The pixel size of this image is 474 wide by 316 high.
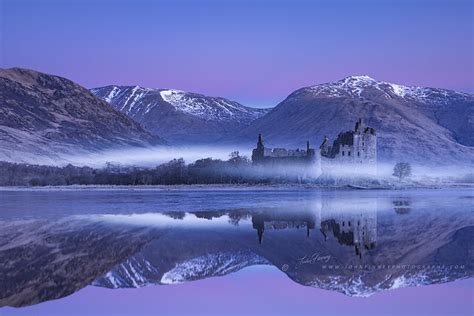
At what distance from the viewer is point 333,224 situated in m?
29.4

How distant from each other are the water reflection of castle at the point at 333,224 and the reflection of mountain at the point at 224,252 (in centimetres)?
5

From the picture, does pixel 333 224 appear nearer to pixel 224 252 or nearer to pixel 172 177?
pixel 224 252

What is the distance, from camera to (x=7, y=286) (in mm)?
15328

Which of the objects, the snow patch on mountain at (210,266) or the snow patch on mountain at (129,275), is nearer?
the snow patch on mountain at (129,275)

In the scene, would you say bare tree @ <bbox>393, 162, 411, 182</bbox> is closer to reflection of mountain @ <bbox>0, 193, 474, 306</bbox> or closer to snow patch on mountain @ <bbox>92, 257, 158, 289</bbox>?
reflection of mountain @ <bbox>0, 193, 474, 306</bbox>

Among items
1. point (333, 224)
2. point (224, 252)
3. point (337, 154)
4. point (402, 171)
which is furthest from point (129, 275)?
point (402, 171)

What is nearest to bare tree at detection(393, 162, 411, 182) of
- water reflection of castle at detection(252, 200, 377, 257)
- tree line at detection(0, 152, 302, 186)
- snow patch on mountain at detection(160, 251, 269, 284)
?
tree line at detection(0, 152, 302, 186)

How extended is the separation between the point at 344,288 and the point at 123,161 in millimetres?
176890

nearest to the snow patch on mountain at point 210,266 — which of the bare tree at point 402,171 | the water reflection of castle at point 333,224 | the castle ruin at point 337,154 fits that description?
the water reflection of castle at point 333,224

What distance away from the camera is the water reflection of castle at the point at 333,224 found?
2367cm

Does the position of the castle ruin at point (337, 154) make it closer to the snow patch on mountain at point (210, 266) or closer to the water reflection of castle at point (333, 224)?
the water reflection of castle at point (333, 224)

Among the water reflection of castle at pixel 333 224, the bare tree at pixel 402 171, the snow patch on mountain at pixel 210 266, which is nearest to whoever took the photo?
the snow patch on mountain at pixel 210 266

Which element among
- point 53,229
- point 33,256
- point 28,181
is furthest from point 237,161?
point 33,256

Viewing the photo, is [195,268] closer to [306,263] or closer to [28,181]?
[306,263]
